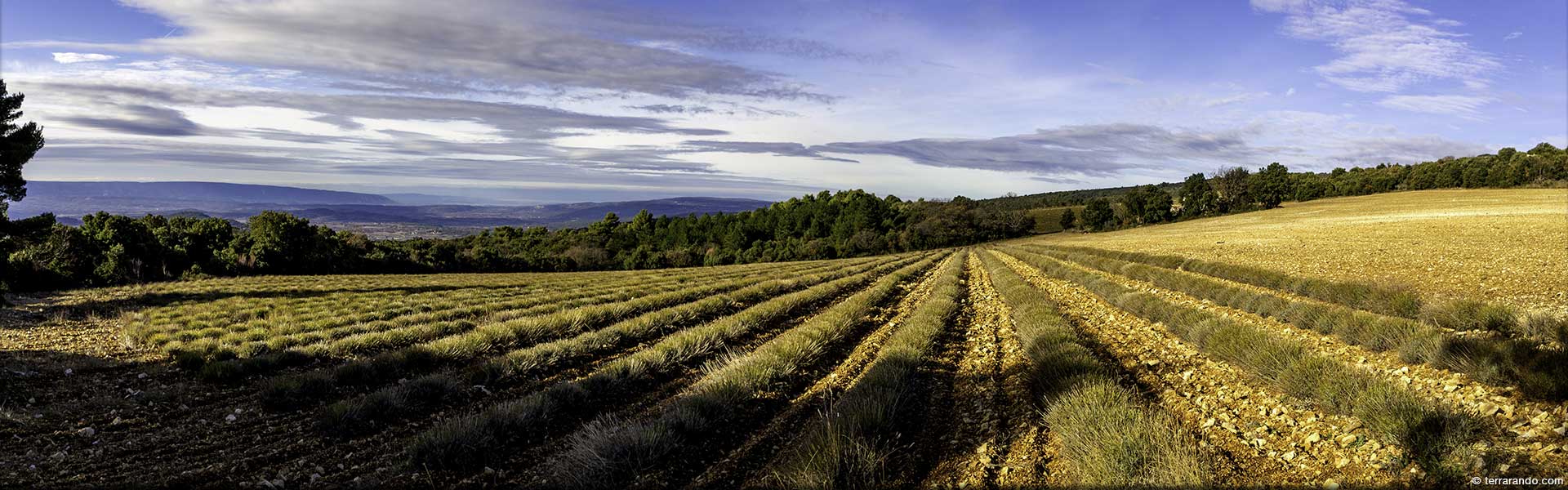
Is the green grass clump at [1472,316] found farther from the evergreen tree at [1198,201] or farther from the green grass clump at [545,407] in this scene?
the evergreen tree at [1198,201]

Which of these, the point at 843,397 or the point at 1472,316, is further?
the point at 1472,316

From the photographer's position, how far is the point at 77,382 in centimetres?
890

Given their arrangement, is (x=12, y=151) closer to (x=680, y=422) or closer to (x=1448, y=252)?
(x=680, y=422)

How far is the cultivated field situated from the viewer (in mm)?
4938

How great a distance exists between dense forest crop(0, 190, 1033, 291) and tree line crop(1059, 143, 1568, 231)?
15.3 m

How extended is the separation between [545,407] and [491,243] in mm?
89902

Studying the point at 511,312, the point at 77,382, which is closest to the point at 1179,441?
the point at 77,382

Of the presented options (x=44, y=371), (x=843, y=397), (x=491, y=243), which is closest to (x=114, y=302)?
(x=44, y=371)

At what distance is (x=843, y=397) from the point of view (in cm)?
712

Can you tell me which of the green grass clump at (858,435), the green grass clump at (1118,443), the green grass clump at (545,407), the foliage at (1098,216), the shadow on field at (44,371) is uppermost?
the foliage at (1098,216)

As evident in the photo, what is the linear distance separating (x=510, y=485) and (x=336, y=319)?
13.7 meters

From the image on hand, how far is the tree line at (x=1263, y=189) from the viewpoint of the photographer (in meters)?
83.4

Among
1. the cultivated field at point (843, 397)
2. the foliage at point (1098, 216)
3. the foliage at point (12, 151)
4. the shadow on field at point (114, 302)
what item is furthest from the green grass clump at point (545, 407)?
the foliage at point (1098, 216)

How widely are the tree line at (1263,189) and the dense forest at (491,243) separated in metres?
15.3
